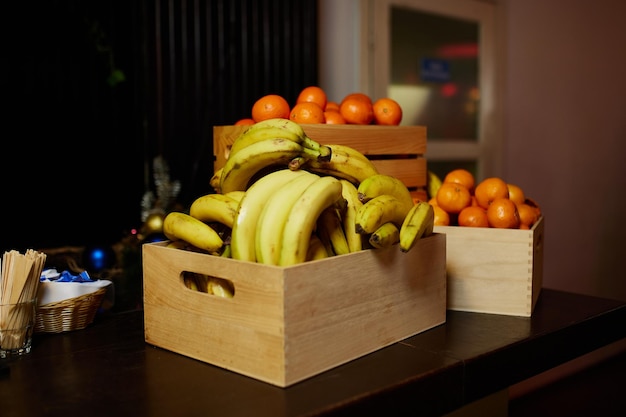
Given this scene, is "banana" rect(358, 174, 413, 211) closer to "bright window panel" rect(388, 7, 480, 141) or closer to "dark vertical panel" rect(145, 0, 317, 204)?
"dark vertical panel" rect(145, 0, 317, 204)

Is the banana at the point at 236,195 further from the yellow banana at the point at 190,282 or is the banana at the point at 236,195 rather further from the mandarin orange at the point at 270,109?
the mandarin orange at the point at 270,109

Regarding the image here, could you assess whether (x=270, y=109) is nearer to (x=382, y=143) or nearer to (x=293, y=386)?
(x=382, y=143)

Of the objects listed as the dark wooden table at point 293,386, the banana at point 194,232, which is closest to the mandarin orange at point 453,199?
the dark wooden table at point 293,386

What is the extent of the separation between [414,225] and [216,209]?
0.33 m

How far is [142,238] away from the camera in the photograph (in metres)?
2.06

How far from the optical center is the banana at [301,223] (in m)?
0.96

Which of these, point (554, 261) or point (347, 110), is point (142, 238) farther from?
point (554, 261)

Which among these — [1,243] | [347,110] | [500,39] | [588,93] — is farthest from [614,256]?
[1,243]

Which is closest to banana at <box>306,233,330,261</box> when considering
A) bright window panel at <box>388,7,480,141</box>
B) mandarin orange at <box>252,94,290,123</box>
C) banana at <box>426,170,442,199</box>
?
mandarin orange at <box>252,94,290,123</box>

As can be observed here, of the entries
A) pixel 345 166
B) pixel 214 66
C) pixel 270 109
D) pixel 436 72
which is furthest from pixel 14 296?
pixel 436 72

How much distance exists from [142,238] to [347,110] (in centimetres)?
82

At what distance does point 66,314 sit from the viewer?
1198 mm

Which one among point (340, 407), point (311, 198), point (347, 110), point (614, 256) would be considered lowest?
point (614, 256)

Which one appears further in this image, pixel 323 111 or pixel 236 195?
pixel 323 111
